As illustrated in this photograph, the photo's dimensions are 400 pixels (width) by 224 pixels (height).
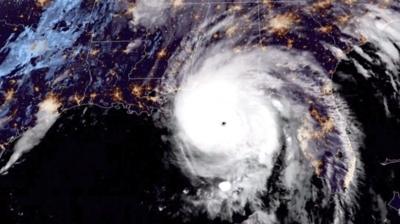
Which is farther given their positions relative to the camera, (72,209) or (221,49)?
(221,49)

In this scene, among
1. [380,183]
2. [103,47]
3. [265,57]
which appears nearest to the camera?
[380,183]

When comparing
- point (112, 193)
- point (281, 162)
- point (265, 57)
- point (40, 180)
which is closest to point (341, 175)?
point (281, 162)

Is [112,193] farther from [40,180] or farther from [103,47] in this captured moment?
[103,47]

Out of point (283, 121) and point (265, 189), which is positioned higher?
point (283, 121)

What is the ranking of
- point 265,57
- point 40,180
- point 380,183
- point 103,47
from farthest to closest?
point 103,47
point 265,57
point 40,180
point 380,183

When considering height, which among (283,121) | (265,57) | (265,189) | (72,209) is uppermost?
(265,57)

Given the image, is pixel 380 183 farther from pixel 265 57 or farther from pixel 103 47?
pixel 103 47
